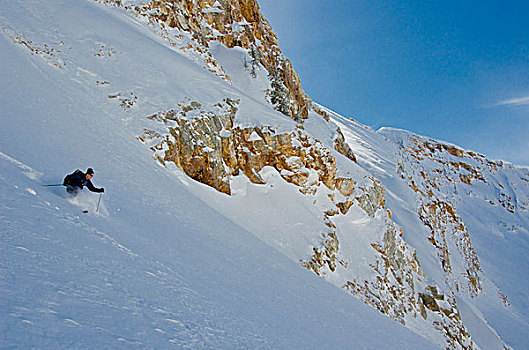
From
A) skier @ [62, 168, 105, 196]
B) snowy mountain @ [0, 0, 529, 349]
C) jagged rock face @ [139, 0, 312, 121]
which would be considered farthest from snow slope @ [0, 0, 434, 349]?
jagged rock face @ [139, 0, 312, 121]

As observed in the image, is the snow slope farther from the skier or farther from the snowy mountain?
the skier

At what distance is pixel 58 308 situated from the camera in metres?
2.72

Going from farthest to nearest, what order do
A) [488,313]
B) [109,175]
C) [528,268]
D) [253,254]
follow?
1. [528,268]
2. [488,313]
3. [253,254]
4. [109,175]

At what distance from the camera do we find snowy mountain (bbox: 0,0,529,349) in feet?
11.6

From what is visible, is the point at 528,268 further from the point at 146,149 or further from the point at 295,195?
the point at 146,149

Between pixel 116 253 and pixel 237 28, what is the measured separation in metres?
45.5

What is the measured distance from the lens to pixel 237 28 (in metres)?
43.8

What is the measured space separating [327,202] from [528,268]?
70.3 metres

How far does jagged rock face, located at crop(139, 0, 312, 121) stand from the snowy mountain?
31 cm

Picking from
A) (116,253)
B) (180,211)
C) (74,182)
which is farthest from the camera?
(180,211)

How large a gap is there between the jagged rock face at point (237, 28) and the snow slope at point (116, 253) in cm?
1971

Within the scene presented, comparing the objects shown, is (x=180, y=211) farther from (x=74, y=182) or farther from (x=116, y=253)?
(x=116, y=253)

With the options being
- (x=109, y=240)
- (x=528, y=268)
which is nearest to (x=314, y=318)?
(x=109, y=240)

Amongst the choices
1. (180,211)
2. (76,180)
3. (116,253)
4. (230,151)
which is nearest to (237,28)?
(230,151)
